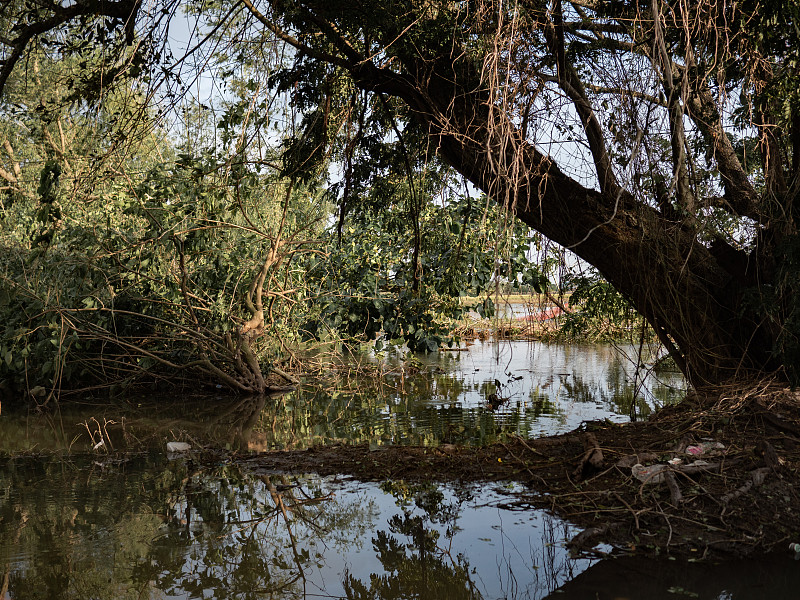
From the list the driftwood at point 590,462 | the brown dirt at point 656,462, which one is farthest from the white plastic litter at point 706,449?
the driftwood at point 590,462

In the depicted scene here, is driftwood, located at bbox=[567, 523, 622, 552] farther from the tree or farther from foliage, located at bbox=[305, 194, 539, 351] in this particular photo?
foliage, located at bbox=[305, 194, 539, 351]

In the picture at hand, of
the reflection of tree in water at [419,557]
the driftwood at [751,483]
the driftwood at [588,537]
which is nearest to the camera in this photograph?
the reflection of tree in water at [419,557]

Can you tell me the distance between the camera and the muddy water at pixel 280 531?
319cm

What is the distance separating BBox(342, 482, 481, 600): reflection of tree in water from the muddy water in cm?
1

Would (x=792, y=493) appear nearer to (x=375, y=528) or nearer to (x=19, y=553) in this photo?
(x=375, y=528)

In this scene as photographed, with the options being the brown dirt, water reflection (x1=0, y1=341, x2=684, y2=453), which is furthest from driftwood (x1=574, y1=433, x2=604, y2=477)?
water reflection (x1=0, y1=341, x2=684, y2=453)

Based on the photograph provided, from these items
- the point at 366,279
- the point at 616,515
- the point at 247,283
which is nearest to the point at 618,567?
the point at 616,515

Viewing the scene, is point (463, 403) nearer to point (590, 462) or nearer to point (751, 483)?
point (590, 462)

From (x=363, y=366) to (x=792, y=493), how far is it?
718 cm

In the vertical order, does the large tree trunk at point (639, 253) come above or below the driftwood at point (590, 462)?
above

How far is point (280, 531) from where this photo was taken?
394cm

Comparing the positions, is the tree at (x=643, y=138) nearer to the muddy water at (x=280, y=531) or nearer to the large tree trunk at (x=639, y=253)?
the large tree trunk at (x=639, y=253)

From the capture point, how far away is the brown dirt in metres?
3.62

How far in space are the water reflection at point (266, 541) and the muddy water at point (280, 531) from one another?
0.5 inches
